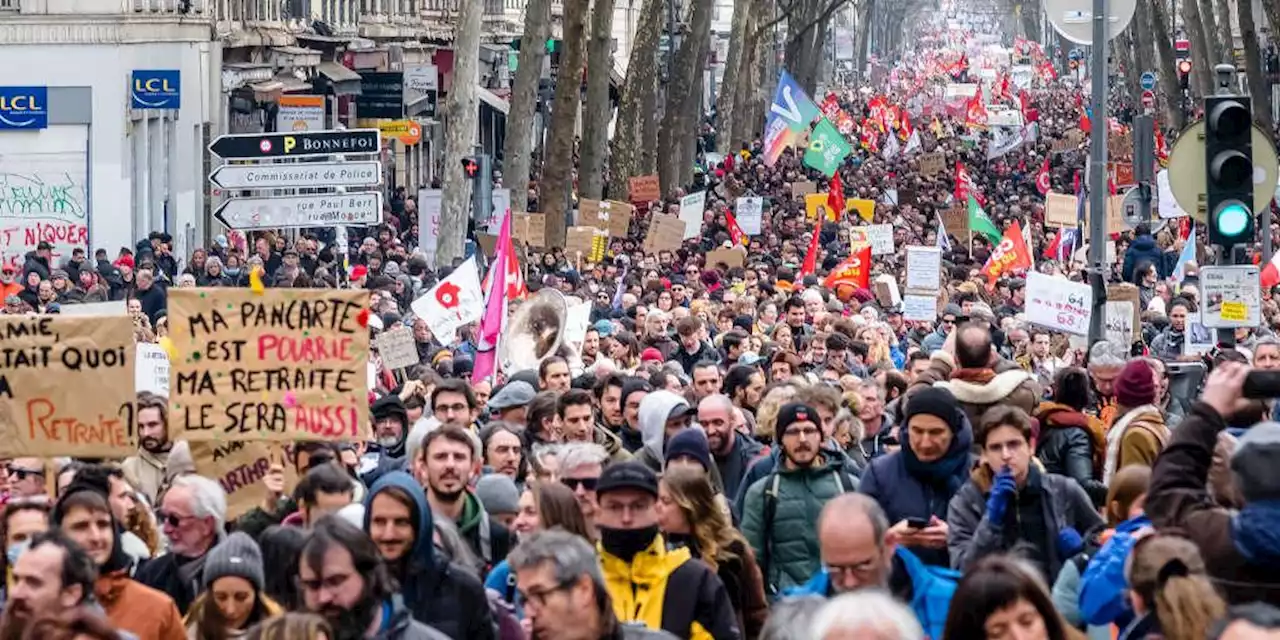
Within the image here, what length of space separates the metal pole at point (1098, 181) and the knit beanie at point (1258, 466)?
952 centimetres

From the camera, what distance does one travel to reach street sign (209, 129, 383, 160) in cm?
2091

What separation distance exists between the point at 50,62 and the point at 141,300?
501 inches

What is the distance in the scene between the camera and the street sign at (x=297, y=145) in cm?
2091

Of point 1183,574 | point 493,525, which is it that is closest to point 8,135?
point 493,525

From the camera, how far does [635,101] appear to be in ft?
145

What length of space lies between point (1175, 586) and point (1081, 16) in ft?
38.6

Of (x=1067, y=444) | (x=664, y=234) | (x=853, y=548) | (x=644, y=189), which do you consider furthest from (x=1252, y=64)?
(x=853, y=548)

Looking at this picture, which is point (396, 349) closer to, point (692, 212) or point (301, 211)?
point (301, 211)

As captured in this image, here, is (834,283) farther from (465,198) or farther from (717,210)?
(717,210)

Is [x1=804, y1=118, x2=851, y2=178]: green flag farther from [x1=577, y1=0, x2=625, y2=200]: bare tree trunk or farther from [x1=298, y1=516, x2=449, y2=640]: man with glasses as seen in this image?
[x1=298, y1=516, x2=449, y2=640]: man with glasses

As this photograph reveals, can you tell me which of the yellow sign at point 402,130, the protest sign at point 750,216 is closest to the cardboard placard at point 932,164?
the yellow sign at point 402,130

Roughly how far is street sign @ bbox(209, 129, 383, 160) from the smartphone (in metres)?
13.7

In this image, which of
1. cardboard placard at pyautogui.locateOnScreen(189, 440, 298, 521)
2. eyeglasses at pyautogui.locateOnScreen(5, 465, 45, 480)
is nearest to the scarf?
cardboard placard at pyautogui.locateOnScreen(189, 440, 298, 521)

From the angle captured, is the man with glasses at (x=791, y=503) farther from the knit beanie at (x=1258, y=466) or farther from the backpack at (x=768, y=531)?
the knit beanie at (x=1258, y=466)
